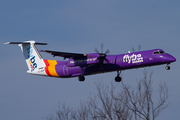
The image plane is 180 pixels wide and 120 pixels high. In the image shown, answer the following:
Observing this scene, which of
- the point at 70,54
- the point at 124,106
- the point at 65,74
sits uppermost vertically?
the point at 70,54

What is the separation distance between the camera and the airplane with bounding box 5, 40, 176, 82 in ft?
101

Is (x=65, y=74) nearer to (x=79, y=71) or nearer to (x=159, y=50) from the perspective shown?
(x=79, y=71)

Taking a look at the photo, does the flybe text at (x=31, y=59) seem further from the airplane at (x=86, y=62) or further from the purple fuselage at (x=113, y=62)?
the purple fuselage at (x=113, y=62)

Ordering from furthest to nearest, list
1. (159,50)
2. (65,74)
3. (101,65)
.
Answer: (65,74) → (101,65) → (159,50)

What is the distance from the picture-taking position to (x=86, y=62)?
33.8 m

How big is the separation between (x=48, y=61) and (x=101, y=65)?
905cm

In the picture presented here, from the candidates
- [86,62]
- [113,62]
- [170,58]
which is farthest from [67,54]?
[170,58]

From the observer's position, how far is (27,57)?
133 feet

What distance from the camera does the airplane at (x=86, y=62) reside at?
3075 centimetres

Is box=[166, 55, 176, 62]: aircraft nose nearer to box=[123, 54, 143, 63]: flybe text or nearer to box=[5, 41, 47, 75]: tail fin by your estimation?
box=[123, 54, 143, 63]: flybe text

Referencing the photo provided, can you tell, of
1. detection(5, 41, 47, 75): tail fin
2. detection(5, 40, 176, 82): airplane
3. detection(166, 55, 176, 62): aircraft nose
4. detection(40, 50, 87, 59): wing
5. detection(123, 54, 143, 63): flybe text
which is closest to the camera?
detection(166, 55, 176, 62): aircraft nose

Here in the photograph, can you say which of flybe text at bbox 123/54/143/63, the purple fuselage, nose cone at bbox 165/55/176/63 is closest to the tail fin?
the purple fuselage

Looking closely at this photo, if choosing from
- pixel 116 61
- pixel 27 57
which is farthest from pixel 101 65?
pixel 27 57

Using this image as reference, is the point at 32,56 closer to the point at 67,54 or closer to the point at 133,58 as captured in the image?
the point at 67,54
